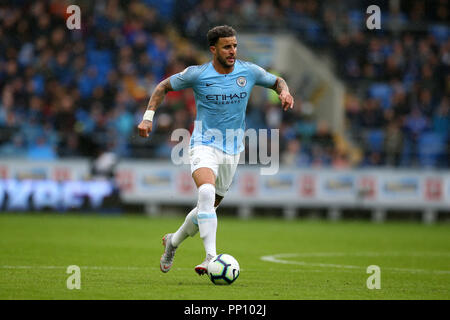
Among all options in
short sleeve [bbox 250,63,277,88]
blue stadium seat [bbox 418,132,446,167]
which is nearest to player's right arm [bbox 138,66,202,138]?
short sleeve [bbox 250,63,277,88]

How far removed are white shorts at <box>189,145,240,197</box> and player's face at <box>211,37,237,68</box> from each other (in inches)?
36.9

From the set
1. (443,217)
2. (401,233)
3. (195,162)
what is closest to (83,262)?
(195,162)

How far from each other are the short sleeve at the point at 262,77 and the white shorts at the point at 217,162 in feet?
3.00

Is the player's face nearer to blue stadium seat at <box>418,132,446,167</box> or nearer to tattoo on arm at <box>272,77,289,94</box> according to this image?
tattoo on arm at <box>272,77,289,94</box>

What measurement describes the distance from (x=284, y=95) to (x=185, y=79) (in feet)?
3.56

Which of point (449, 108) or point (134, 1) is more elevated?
point (134, 1)

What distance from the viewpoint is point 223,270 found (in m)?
8.45

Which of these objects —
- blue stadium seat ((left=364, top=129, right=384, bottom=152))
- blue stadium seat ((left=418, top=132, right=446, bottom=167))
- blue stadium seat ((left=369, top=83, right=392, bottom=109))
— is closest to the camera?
blue stadium seat ((left=418, top=132, right=446, bottom=167))

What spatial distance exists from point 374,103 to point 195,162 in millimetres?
18484

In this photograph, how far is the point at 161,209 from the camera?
79.0 feet

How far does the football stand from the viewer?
27.7ft

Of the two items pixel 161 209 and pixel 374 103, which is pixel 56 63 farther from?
pixel 374 103

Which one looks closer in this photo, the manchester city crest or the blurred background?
the manchester city crest

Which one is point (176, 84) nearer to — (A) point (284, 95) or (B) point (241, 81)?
(B) point (241, 81)
